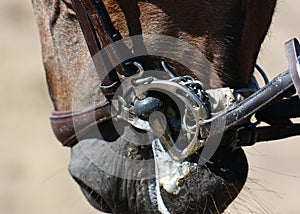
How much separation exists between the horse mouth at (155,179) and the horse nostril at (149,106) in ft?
0.36

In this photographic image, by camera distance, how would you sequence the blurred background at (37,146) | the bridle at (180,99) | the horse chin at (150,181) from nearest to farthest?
the bridle at (180,99), the horse chin at (150,181), the blurred background at (37,146)

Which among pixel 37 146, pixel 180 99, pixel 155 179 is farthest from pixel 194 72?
pixel 37 146

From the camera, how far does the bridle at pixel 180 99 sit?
84.2 inches

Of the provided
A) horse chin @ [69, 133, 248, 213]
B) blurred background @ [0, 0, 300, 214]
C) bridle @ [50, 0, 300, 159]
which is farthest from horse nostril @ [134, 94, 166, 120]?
blurred background @ [0, 0, 300, 214]

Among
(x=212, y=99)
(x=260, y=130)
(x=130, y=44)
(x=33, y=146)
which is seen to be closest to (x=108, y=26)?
(x=130, y=44)

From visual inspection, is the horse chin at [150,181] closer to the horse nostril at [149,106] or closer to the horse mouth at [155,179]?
the horse mouth at [155,179]

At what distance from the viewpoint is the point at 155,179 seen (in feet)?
7.65

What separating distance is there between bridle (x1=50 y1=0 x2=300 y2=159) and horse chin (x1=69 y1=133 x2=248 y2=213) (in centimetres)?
6

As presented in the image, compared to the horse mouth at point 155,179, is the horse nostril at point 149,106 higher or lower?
higher

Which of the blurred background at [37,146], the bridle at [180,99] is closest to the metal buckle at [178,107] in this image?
the bridle at [180,99]

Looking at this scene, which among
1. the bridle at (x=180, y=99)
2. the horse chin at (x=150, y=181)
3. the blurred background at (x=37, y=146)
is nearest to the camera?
the bridle at (x=180, y=99)

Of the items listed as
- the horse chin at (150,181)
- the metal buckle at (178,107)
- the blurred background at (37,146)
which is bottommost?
the blurred background at (37,146)

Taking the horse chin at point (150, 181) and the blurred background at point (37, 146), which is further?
the blurred background at point (37, 146)

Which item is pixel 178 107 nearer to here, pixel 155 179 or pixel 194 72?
pixel 194 72
